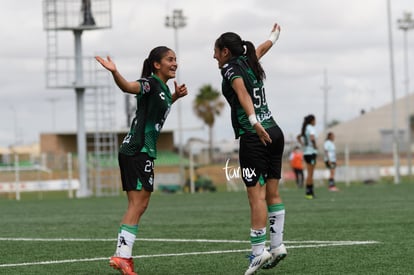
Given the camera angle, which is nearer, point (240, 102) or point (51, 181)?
point (240, 102)

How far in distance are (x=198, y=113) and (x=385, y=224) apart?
290 ft

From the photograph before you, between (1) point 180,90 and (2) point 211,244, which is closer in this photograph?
(1) point 180,90

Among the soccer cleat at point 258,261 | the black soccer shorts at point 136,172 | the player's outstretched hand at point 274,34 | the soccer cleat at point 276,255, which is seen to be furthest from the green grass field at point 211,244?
the player's outstretched hand at point 274,34

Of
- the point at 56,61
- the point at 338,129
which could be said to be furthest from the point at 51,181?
the point at 338,129

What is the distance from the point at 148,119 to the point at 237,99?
783 millimetres

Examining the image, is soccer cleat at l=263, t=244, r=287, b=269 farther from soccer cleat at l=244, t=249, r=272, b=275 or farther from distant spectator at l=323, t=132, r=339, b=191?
distant spectator at l=323, t=132, r=339, b=191

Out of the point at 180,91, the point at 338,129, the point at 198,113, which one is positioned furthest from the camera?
the point at 338,129

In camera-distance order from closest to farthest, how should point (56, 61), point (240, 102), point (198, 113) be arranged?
point (240, 102), point (56, 61), point (198, 113)

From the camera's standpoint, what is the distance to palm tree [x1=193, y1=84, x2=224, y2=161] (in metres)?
101

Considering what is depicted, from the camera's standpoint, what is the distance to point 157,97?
855 cm

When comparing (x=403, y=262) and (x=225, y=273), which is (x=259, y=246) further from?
(x=403, y=262)

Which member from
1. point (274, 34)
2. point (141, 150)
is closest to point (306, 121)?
point (274, 34)

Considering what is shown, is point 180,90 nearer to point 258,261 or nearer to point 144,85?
point 144,85

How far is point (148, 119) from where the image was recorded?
28.1 ft
